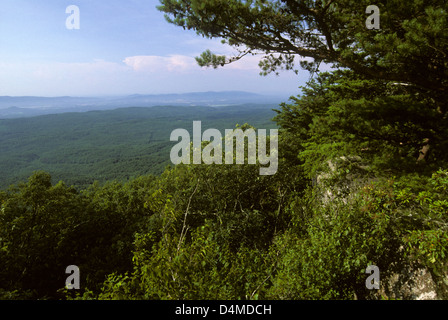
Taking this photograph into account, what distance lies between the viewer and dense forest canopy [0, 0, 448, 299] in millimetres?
5047

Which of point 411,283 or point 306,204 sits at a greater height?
point 306,204

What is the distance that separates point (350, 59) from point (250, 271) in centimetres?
649

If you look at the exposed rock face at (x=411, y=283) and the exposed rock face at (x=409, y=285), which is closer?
the exposed rock face at (x=411, y=283)

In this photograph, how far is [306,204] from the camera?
9.32 m

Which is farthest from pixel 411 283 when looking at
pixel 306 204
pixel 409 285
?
pixel 306 204

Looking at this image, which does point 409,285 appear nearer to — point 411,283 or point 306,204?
point 411,283

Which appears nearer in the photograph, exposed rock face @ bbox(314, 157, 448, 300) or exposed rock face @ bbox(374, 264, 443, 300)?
exposed rock face @ bbox(314, 157, 448, 300)

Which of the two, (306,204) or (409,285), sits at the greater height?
(306,204)

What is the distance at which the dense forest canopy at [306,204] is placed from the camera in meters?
5.05

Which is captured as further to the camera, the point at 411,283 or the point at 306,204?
the point at 306,204

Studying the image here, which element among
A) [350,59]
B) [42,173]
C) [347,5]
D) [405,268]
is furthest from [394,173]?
[42,173]

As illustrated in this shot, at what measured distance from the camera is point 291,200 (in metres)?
9.95
